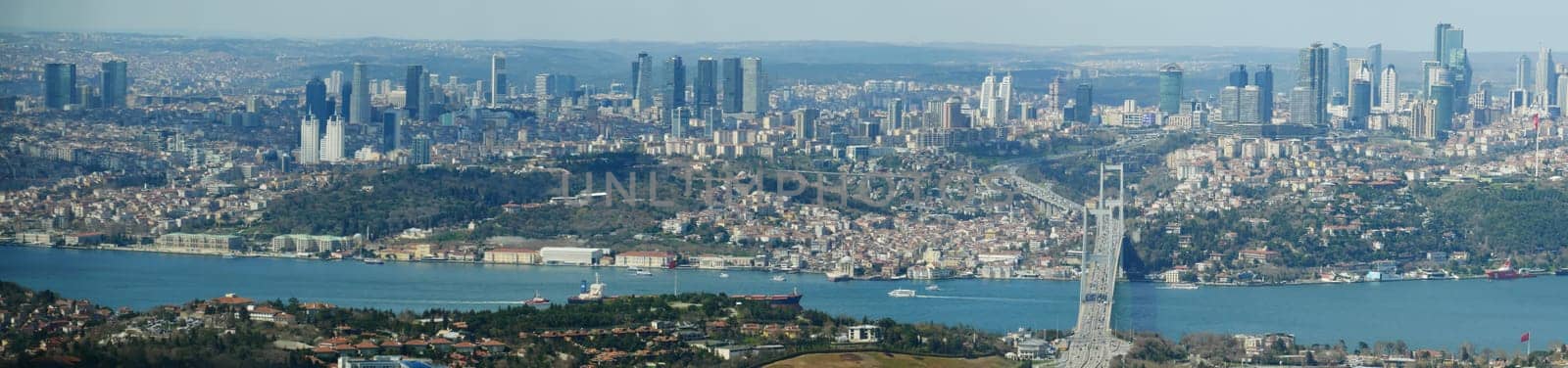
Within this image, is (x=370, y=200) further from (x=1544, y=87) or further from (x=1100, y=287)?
(x=1544, y=87)

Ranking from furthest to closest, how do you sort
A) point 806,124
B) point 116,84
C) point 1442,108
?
1. point 1442,108
2. point 806,124
3. point 116,84

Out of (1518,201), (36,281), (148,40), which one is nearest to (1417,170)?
(1518,201)

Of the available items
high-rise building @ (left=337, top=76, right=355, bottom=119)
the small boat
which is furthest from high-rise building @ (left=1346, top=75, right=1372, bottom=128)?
the small boat

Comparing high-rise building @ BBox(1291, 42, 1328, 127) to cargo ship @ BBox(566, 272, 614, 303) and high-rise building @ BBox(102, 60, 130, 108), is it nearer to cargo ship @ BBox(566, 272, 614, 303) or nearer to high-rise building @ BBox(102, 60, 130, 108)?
high-rise building @ BBox(102, 60, 130, 108)

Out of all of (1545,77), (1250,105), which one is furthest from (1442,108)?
(1545,77)

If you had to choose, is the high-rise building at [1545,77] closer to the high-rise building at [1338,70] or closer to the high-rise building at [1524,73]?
the high-rise building at [1524,73]

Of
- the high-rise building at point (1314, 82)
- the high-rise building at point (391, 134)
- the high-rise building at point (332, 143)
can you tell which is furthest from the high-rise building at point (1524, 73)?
the high-rise building at point (332, 143)

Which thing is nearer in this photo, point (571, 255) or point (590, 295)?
point (590, 295)

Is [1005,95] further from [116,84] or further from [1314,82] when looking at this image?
[116,84]
